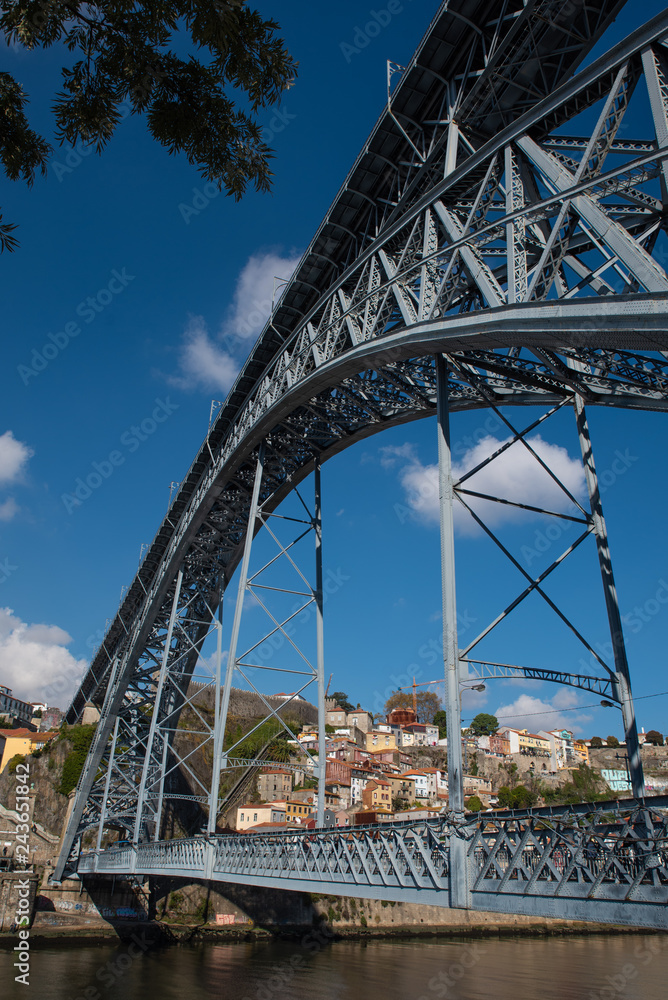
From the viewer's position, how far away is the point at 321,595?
687 inches

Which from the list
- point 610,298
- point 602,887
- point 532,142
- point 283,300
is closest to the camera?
point 602,887

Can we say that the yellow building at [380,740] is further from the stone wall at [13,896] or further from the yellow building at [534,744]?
the stone wall at [13,896]

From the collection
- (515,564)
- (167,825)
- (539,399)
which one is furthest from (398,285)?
(167,825)

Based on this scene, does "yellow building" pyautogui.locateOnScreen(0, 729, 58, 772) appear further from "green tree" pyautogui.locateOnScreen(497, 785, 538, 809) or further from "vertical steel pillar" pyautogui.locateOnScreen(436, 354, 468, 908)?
"vertical steel pillar" pyautogui.locateOnScreen(436, 354, 468, 908)

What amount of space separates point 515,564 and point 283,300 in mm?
10352

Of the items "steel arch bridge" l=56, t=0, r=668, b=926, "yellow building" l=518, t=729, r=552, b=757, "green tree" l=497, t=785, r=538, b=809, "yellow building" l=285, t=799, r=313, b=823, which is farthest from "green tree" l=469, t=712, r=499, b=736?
"steel arch bridge" l=56, t=0, r=668, b=926

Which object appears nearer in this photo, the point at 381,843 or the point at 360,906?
the point at 381,843

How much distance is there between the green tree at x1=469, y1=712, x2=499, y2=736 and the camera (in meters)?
101

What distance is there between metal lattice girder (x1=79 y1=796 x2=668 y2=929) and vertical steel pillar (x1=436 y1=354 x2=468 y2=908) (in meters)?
0.05

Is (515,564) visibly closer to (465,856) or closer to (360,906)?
(465,856)

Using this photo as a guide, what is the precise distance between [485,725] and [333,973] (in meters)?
84.5

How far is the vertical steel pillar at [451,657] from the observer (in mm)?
7621

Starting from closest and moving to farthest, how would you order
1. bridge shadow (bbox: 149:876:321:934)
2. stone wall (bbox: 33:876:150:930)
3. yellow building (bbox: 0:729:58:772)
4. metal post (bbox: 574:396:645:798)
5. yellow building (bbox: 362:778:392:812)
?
metal post (bbox: 574:396:645:798)
stone wall (bbox: 33:876:150:930)
bridge shadow (bbox: 149:876:321:934)
yellow building (bbox: 0:729:58:772)
yellow building (bbox: 362:778:392:812)

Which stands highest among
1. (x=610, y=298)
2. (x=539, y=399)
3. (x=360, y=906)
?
(x=539, y=399)
